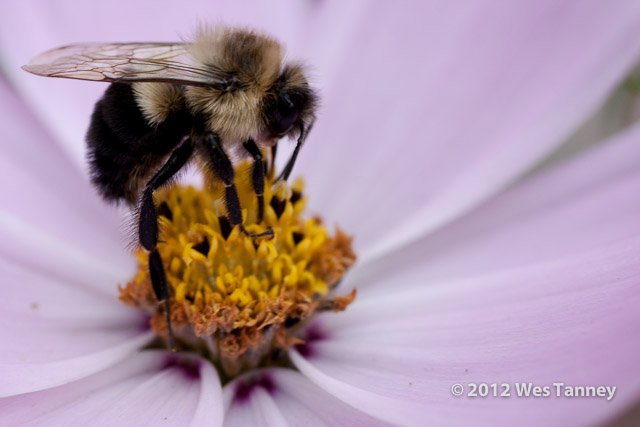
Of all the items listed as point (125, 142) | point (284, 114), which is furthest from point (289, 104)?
point (125, 142)

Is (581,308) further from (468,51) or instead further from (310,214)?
(468,51)

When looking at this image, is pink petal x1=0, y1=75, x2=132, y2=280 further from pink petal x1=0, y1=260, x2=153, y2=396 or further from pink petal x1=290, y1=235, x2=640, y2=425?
pink petal x1=290, y1=235, x2=640, y2=425

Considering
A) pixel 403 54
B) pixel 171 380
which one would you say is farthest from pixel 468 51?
pixel 171 380

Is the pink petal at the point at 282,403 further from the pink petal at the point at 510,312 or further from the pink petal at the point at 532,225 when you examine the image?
the pink petal at the point at 532,225

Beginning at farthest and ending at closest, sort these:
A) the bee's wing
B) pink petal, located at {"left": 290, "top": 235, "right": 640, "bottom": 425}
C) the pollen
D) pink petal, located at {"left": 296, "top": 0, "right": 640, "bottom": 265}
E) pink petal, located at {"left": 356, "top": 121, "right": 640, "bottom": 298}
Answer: pink petal, located at {"left": 296, "top": 0, "right": 640, "bottom": 265} → pink petal, located at {"left": 356, "top": 121, "right": 640, "bottom": 298} → the pollen → the bee's wing → pink petal, located at {"left": 290, "top": 235, "right": 640, "bottom": 425}

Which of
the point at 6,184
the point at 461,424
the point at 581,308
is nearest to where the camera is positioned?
the point at 461,424

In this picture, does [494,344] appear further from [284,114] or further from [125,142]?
[125,142]

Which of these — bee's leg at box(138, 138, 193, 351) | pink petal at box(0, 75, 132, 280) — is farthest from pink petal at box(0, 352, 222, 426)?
pink petal at box(0, 75, 132, 280)

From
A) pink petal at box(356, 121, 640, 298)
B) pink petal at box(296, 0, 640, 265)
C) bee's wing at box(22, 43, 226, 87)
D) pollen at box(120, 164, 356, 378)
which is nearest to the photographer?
bee's wing at box(22, 43, 226, 87)
